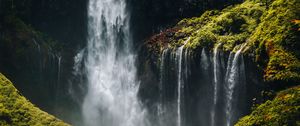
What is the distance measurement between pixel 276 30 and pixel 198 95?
27.5ft

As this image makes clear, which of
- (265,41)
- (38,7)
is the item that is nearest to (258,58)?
(265,41)

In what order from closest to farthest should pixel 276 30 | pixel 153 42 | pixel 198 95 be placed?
pixel 276 30 < pixel 198 95 < pixel 153 42

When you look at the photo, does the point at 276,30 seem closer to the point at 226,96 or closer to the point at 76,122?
the point at 226,96

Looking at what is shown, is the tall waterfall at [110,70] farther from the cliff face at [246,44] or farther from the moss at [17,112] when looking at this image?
the moss at [17,112]

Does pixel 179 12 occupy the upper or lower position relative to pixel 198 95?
upper

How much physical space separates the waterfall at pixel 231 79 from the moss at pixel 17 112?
11752 mm

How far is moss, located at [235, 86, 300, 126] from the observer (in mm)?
35469

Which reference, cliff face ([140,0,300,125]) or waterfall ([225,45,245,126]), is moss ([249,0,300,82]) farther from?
waterfall ([225,45,245,126])

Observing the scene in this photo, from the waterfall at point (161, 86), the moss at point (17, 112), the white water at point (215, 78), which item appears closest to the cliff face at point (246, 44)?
the waterfall at point (161, 86)

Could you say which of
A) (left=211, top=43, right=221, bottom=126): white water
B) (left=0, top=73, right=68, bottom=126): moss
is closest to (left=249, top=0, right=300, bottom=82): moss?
(left=211, top=43, right=221, bottom=126): white water

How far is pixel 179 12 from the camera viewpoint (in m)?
50.7

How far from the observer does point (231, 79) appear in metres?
42.5

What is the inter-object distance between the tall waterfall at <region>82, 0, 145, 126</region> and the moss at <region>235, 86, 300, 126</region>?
43.6ft

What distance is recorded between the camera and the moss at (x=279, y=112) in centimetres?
3547
